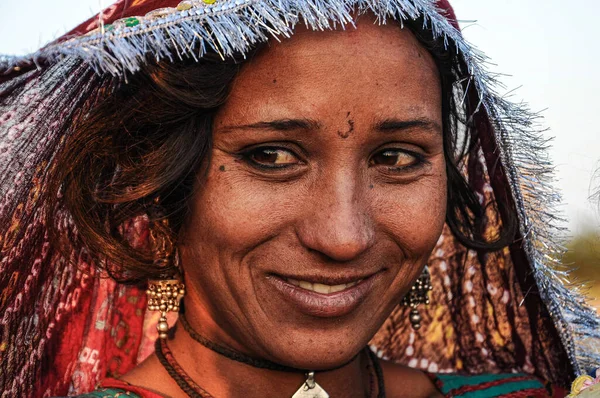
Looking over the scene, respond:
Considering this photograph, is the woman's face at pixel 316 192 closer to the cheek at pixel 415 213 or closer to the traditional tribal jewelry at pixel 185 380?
the cheek at pixel 415 213

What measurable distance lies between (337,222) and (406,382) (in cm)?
88

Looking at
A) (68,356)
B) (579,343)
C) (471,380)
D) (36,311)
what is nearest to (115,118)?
(36,311)

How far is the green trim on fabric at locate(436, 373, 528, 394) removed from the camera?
2672 mm

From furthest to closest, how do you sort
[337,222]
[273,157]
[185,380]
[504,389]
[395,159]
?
[504,389], [185,380], [395,159], [273,157], [337,222]

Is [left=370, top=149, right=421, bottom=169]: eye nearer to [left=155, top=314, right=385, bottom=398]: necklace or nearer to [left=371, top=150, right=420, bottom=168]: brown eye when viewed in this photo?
[left=371, top=150, right=420, bottom=168]: brown eye

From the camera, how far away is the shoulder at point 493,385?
8.66ft

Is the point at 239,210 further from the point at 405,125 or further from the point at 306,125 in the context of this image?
the point at 405,125

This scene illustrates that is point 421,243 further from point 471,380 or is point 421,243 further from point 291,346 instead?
point 471,380

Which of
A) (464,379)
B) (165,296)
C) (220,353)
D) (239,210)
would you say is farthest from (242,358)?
(464,379)

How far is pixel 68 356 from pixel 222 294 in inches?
27.2

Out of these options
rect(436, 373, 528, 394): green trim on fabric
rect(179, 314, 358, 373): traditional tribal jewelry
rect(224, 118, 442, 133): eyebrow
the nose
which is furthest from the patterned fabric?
rect(224, 118, 442, 133): eyebrow

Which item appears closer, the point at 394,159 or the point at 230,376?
the point at 394,159

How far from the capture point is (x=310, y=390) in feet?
7.64

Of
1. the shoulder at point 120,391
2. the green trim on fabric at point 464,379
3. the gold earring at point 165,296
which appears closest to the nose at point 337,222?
the gold earring at point 165,296
